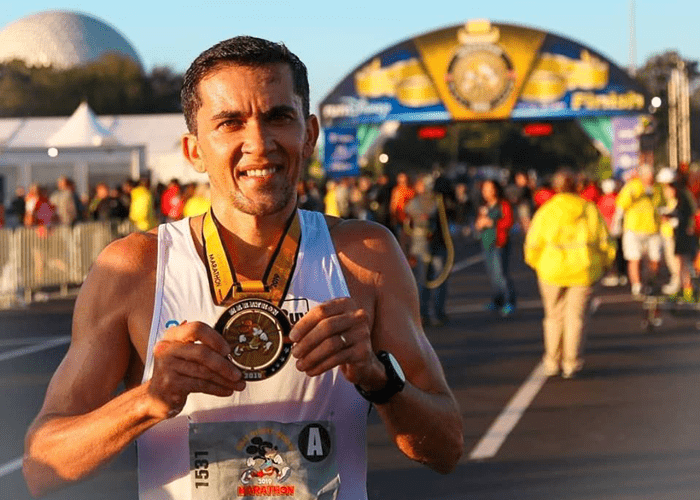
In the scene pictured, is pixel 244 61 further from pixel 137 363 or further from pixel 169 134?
pixel 169 134

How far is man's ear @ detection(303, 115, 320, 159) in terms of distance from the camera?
11.4 ft

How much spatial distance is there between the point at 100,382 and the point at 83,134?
3783 centimetres

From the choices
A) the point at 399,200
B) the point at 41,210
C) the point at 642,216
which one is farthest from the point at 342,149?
the point at 642,216

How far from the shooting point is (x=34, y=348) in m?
16.4

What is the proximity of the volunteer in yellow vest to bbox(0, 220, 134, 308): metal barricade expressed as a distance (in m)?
7.26

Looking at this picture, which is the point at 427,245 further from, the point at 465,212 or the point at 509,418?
the point at 465,212

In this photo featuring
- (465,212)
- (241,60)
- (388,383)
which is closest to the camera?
(388,383)

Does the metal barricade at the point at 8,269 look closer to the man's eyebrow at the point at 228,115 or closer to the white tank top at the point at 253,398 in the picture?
the white tank top at the point at 253,398

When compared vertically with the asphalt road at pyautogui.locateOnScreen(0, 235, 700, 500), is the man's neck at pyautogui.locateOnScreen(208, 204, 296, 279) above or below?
above

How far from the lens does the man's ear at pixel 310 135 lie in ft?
11.4

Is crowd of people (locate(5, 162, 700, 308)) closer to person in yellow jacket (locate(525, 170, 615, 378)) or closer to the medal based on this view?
person in yellow jacket (locate(525, 170, 615, 378))

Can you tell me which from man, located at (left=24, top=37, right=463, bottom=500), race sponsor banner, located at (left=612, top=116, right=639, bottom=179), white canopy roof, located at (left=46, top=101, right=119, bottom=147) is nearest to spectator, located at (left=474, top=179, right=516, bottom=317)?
man, located at (left=24, top=37, right=463, bottom=500)

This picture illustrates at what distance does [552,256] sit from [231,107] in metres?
10.5

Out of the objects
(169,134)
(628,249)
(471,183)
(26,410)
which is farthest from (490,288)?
(471,183)
